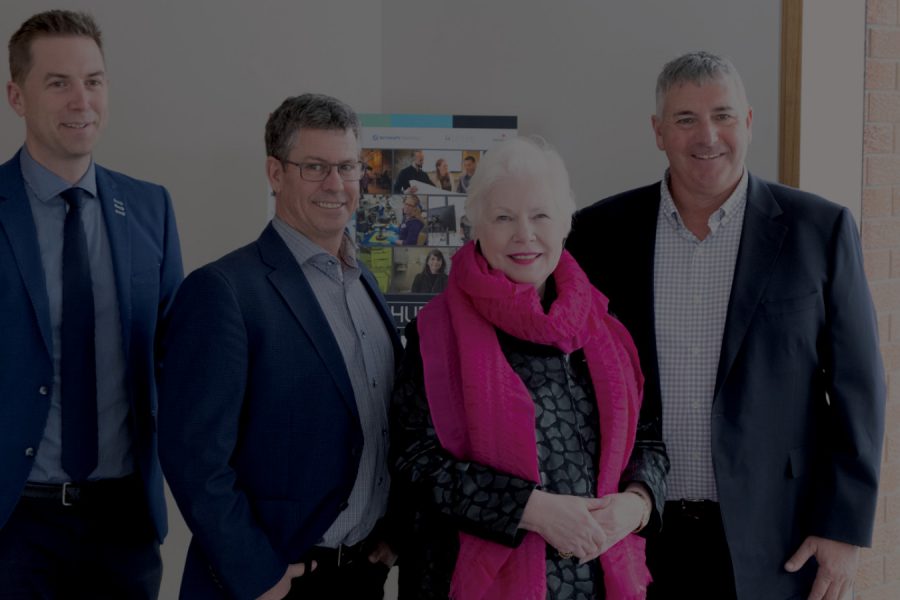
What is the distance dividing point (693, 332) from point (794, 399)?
0.92 ft

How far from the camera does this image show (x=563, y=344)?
190 centimetres

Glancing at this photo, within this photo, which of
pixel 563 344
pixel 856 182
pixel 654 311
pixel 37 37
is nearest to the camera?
pixel 563 344

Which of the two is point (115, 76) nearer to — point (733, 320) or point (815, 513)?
point (733, 320)

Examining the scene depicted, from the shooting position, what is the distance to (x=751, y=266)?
223 cm

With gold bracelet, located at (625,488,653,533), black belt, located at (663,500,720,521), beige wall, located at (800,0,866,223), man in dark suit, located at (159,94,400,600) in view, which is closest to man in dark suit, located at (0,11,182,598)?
man in dark suit, located at (159,94,400,600)

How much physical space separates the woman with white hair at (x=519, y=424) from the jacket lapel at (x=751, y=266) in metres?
0.33

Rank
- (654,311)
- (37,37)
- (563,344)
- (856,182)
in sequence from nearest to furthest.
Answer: (563,344) → (37,37) → (654,311) → (856,182)

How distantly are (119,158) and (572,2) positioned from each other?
Result: 1.82m

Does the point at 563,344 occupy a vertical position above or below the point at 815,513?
above

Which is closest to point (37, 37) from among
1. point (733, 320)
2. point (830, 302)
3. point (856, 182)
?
point (733, 320)

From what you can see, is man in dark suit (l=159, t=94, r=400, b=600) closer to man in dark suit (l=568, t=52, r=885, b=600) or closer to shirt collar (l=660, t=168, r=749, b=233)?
man in dark suit (l=568, t=52, r=885, b=600)

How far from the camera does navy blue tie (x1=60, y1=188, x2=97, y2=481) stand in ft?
6.84

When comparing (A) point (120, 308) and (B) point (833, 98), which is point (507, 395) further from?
(B) point (833, 98)

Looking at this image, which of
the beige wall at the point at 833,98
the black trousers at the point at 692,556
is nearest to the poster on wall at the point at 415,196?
the beige wall at the point at 833,98
